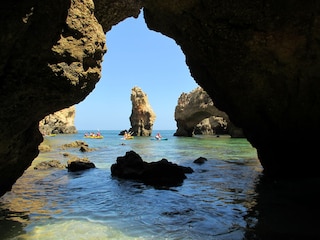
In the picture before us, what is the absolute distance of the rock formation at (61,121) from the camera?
69975 mm

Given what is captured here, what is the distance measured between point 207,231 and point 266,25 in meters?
5.02

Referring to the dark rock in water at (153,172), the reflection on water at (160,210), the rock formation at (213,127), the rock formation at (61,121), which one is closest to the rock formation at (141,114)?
the rock formation at (213,127)

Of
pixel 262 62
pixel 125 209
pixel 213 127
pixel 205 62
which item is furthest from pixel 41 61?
pixel 213 127

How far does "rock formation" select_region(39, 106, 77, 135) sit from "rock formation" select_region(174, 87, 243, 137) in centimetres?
2897

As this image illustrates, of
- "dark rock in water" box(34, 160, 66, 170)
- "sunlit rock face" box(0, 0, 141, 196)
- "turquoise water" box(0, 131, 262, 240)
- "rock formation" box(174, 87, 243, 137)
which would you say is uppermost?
"rock formation" box(174, 87, 243, 137)

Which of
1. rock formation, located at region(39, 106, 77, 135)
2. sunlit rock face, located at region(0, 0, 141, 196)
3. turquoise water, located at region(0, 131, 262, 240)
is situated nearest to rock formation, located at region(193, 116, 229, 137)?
rock formation, located at region(39, 106, 77, 135)

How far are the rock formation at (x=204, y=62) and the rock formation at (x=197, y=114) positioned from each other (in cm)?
3452

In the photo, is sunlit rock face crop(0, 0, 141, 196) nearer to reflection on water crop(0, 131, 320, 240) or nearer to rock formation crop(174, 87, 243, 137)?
reflection on water crop(0, 131, 320, 240)

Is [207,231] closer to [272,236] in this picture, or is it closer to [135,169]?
[272,236]

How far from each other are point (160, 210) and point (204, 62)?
4.64 meters

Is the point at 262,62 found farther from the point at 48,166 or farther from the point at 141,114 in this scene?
the point at 141,114

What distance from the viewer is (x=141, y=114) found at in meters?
61.3

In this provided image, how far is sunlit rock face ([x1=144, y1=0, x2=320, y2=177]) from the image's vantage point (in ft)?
24.4

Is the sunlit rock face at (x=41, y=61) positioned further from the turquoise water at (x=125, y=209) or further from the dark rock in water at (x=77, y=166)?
the dark rock in water at (x=77, y=166)
